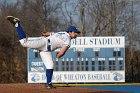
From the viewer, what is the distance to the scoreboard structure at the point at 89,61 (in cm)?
2769

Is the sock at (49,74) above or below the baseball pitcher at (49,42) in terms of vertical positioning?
below

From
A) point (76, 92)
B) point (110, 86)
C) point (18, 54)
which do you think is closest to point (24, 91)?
point (76, 92)

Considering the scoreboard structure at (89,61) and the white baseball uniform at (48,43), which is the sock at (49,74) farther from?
the scoreboard structure at (89,61)

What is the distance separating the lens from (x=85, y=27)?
42031 millimetres

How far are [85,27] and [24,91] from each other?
32.4 metres

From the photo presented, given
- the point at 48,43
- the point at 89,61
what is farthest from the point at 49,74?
the point at 89,61

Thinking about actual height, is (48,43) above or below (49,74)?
above

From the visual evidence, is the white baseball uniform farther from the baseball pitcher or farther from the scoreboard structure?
the scoreboard structure

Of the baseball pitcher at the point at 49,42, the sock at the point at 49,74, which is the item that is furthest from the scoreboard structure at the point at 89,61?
the baseball pitcher at the point at 49,42

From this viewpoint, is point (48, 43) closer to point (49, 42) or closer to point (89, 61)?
point (49, 42)

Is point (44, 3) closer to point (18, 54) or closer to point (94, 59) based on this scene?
point (18, 54)

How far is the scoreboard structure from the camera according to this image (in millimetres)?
27688

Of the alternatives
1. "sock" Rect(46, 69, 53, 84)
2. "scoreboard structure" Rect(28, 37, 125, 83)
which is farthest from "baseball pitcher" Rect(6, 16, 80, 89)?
"scoreboard structure" Rect(28, 37, 125, 83)

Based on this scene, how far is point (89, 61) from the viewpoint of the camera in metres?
27.7
